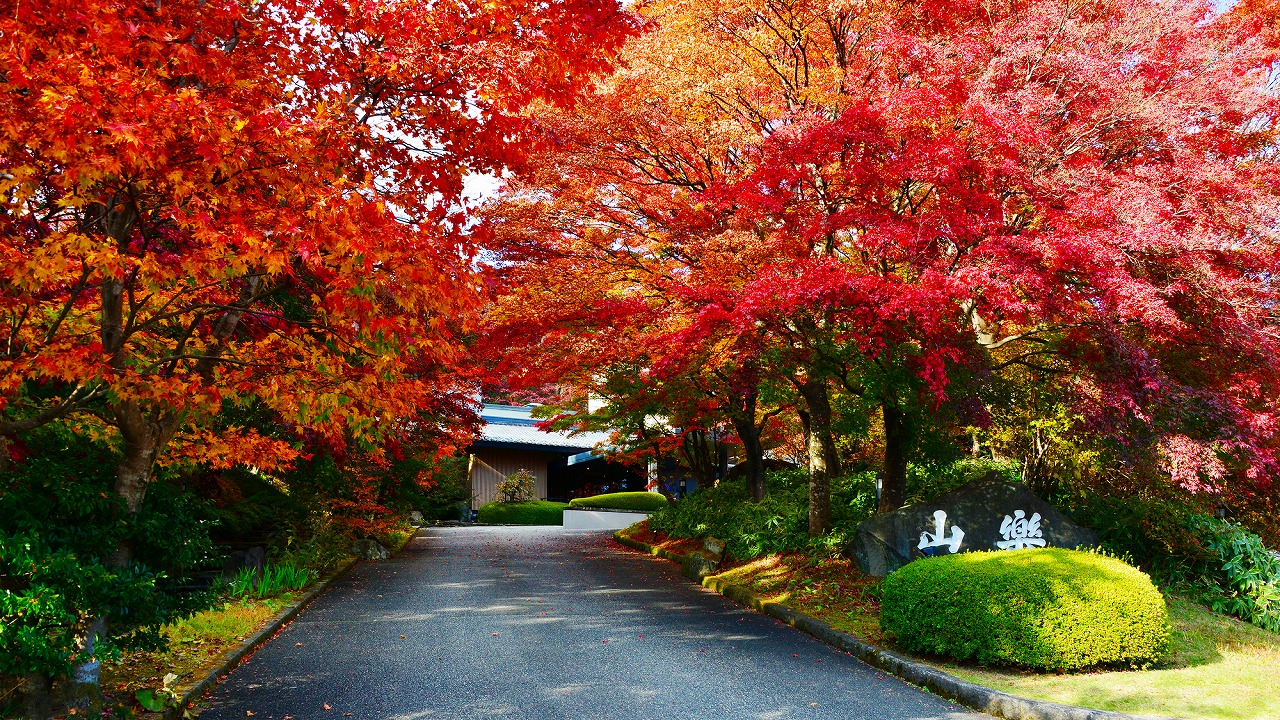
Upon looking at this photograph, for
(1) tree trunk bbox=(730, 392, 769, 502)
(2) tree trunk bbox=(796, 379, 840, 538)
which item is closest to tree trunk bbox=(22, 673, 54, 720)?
(2) tree trunk bbox=(796, 379, 840, 538)

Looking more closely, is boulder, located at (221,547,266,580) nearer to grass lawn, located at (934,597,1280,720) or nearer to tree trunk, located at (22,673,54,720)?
tree trunk, located at (22,673,54,720)

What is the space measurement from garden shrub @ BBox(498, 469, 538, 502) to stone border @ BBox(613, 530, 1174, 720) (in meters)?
22.5

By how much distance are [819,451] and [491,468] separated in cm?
2276

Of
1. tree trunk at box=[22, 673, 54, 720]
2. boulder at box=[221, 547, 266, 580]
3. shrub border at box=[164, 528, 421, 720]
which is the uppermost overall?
boulder at box=[221, 547, 266, 580]

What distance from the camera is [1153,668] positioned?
7.31 metres

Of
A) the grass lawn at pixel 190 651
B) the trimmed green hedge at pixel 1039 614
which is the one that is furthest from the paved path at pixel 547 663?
the trimmed green hedge at pixel 1039 614

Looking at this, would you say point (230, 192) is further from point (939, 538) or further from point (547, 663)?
point (939, 538)

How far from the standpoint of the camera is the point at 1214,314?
7891mm

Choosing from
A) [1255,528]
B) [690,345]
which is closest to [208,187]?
[690,345]

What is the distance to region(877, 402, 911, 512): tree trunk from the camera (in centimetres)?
1123

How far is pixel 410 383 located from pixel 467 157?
6.18 feet

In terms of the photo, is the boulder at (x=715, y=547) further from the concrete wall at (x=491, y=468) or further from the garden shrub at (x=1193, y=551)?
the concrete wall at (x=491, y=468)

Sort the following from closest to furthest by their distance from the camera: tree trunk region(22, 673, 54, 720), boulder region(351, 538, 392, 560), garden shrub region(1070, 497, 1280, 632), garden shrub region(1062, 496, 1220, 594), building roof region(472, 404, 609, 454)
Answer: tree trunk region(22, 673, 54, 720)
garden shrub region(1070, 497, 1280, 632)
garden shrub region(1062, 496, 1220, 594)
boulder region(351, 538, 392, 560)
building roof region(472, 404, 609, 454)

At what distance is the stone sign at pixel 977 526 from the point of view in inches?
384
